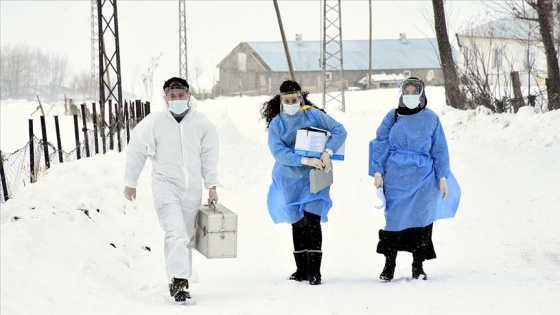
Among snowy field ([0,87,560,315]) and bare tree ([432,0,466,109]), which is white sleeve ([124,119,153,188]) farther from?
bare tree ([432,0,466,109])

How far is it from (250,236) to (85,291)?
13.0 ft

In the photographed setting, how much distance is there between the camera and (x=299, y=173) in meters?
7.16

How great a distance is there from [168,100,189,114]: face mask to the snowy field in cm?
136

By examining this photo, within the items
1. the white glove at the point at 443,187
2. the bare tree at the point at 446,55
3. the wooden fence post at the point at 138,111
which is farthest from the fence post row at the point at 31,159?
the bare tree at the point at 446,55

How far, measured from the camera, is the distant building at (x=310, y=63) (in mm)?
74062

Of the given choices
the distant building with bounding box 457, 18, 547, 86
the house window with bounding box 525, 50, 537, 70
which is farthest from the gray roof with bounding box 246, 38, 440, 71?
the distant building with bounding box 457, 18, 547, 86

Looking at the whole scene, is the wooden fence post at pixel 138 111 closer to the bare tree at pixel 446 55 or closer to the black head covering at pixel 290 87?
the bare tree at pixel 446 55

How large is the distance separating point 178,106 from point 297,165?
Result: 45.6 inches

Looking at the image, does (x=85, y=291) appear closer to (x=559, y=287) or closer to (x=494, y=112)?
(x=559, y=287)

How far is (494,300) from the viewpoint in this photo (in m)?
6.03

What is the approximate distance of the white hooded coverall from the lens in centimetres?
650

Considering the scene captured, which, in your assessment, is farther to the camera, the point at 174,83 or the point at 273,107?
the point at 273,107

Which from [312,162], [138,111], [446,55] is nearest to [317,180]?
[312,162]

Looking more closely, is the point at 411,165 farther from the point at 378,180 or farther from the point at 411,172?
the point at 378,180
